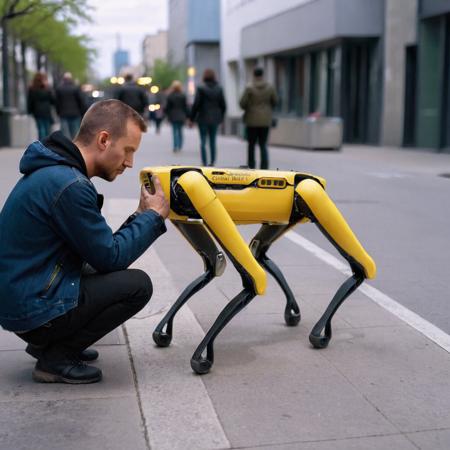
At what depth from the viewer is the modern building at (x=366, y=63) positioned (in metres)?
23.2

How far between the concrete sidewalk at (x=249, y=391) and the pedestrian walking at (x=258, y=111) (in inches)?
382

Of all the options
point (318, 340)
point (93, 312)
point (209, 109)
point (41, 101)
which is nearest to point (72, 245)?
point (93, 312)

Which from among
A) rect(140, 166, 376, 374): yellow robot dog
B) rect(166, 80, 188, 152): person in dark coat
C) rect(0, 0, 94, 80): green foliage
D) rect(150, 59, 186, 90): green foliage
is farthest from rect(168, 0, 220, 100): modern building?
rect(140, 166, 376, 374): yellow robot dog

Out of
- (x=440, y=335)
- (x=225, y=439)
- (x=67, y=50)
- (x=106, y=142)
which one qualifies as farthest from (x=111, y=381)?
(x=67, y=50)

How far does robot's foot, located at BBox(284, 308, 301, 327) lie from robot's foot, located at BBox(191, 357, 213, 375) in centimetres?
98

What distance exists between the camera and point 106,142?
3545mm

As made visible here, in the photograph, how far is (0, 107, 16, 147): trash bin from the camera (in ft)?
70.2

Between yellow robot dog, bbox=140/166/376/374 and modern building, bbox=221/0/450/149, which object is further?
modern building, bbox=221/0/450/149

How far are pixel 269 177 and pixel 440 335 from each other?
1.55 meters

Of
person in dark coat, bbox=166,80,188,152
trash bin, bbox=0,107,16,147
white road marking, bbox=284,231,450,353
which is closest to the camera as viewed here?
white road marking, bbox=284,231,450,353

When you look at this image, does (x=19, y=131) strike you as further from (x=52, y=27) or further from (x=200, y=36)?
(x=200, y=36)

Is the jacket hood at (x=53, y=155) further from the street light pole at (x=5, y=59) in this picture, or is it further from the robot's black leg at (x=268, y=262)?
the street light pole at (x=5, y=59)

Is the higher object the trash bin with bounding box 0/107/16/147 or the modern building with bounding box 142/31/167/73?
the modern building with bounding box 142/31/167/73

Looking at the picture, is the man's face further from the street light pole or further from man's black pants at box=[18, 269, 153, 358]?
the street light pole
